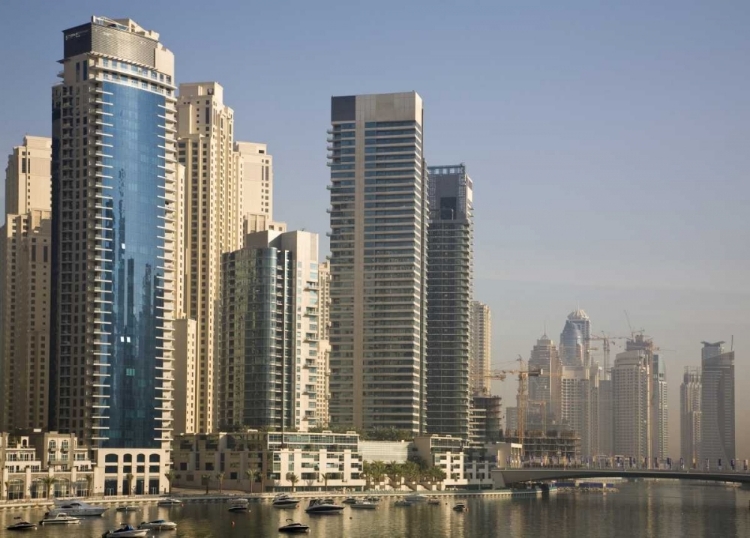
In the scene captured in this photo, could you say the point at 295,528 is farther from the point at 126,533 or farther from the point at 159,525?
the point at 126,533

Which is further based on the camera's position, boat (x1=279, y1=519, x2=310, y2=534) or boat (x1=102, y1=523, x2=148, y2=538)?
boat (x1=279, y1=519, x2=310, y2=534)

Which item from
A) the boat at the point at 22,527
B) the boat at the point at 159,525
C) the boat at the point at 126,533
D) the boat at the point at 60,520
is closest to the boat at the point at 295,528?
the boat at the point at 159,525

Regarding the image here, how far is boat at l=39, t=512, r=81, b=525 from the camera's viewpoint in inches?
7667

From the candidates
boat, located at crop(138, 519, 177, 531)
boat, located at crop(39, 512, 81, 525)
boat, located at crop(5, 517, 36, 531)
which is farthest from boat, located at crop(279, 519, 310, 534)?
boat, located at crop(5, 517, 36, 531)

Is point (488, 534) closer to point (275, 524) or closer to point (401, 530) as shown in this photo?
point (401, 530)

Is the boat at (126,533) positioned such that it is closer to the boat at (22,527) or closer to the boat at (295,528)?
the boat at (22,527)

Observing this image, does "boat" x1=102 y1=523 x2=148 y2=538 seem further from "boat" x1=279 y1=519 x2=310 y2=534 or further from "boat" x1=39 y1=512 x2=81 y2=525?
"boat" x1=39 y1=512 x2=81 y2=525

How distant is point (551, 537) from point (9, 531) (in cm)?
7572

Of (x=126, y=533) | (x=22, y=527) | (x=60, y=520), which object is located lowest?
Answer: (x=60, y=520)

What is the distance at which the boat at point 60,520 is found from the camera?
19475 cm

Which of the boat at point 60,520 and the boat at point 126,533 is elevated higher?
the boat at point 126,533

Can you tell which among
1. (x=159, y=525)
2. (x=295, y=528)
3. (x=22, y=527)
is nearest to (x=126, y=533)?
(x=159, y=525)

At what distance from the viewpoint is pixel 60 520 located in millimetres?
196375

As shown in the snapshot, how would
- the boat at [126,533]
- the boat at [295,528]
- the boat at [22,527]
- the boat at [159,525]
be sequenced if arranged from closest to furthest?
1. the boat at [126,533]
2. the boat at [22,527]
3. the boat at [159,525]
4. the boat at [295,528]
